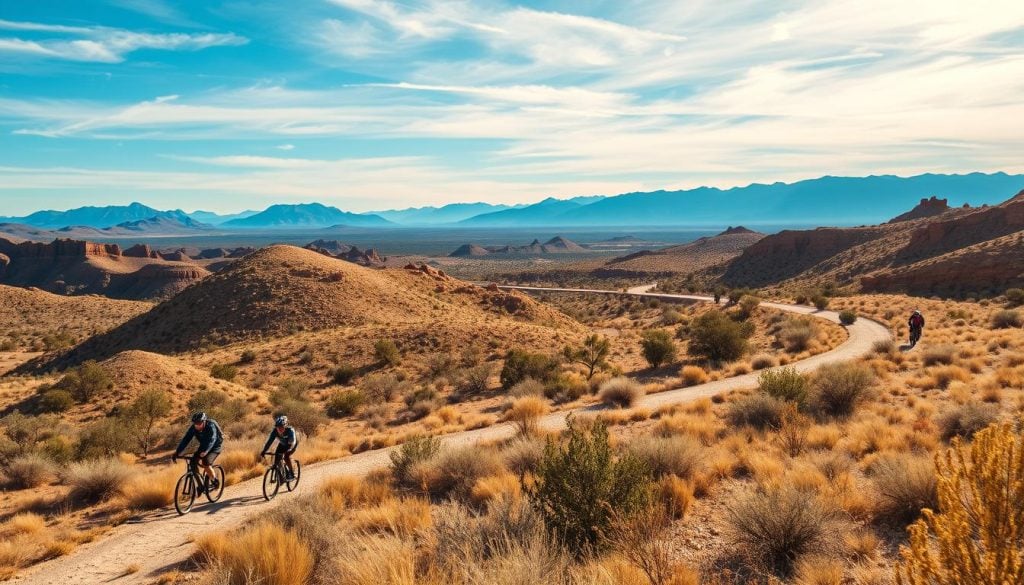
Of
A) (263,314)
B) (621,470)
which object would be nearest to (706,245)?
(263,314)

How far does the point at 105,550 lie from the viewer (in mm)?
8766

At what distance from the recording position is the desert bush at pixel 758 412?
12562 mm

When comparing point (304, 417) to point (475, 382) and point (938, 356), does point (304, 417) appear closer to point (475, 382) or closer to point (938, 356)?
point (475, 382)

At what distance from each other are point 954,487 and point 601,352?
23.9m

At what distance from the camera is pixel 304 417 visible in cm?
1853

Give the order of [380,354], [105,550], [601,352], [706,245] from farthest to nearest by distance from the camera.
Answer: [706,245]
[380,354]
[601,352]
[105,550]

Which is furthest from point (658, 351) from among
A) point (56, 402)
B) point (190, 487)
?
point (56, 402)

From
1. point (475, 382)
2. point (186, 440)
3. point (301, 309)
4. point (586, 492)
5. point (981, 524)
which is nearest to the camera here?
point (981, 524)

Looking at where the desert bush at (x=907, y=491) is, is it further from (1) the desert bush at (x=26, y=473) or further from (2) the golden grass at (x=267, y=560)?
(1) the desert bush at (x=26, y=473)

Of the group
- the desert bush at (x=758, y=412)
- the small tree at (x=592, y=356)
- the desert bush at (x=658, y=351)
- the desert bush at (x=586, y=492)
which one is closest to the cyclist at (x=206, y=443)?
the desert bush at (x=586, y=492)

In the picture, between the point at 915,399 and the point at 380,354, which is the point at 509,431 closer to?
the point at 915,399

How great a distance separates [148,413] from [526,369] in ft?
48.2

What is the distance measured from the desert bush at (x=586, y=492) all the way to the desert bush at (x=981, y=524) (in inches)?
135

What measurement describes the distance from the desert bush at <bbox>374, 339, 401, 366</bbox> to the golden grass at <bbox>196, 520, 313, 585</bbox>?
79.3 feet
